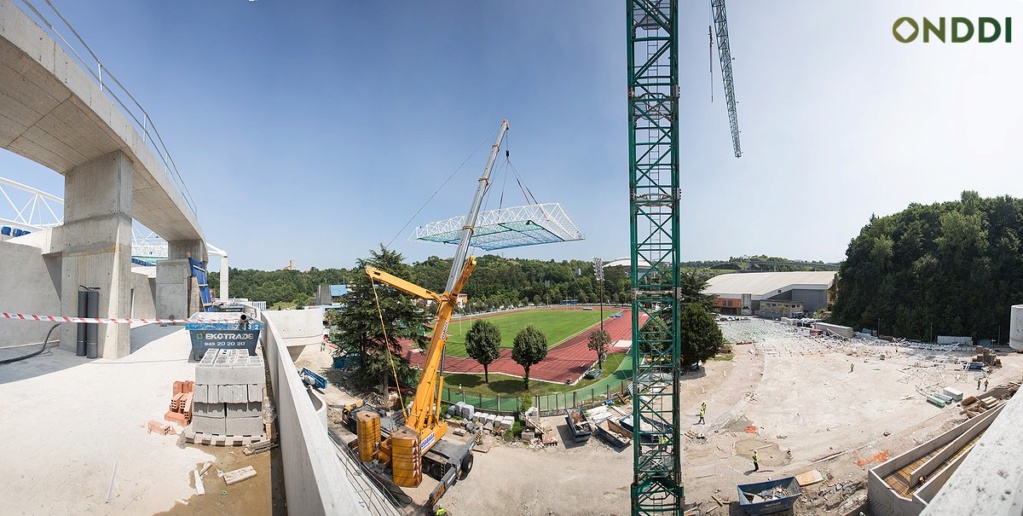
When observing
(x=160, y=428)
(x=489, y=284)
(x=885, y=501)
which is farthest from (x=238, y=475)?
(x=489, y=284)

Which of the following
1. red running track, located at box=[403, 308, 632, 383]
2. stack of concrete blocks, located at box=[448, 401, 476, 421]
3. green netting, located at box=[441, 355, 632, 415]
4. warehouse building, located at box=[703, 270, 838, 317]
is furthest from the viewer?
warehouse building, located at box=[703, 270, 838, 317]

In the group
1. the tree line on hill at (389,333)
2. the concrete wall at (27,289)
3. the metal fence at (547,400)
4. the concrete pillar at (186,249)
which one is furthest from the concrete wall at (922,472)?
the concrete pillar at (186,249)

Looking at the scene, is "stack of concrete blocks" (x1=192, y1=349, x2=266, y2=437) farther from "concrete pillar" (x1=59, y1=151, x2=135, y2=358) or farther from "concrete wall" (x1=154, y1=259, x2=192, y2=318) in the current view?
"concrete wall" (x1=154, y1=259, x2=192, y2=318)

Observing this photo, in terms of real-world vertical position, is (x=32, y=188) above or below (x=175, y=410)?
above

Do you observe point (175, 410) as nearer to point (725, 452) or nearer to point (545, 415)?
point (545, 415)

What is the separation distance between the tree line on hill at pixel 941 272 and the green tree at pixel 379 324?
153ft

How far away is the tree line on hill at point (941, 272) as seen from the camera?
37.2 metres

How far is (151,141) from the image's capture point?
13.8 m

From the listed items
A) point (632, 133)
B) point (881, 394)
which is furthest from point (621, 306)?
point (632, 133)

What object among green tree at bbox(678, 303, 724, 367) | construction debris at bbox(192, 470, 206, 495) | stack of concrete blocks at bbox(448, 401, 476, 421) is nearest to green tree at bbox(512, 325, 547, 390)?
stack of concrete blocks at bbox(448, 401, 476, 421)

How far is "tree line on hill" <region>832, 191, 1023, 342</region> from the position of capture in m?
37.2

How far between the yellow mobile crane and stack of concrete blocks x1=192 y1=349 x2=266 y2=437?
6330 mm

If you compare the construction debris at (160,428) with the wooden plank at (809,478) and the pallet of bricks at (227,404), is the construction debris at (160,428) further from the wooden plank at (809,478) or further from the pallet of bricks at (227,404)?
the wooden plank at (809,478)

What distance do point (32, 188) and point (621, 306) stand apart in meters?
73.1
